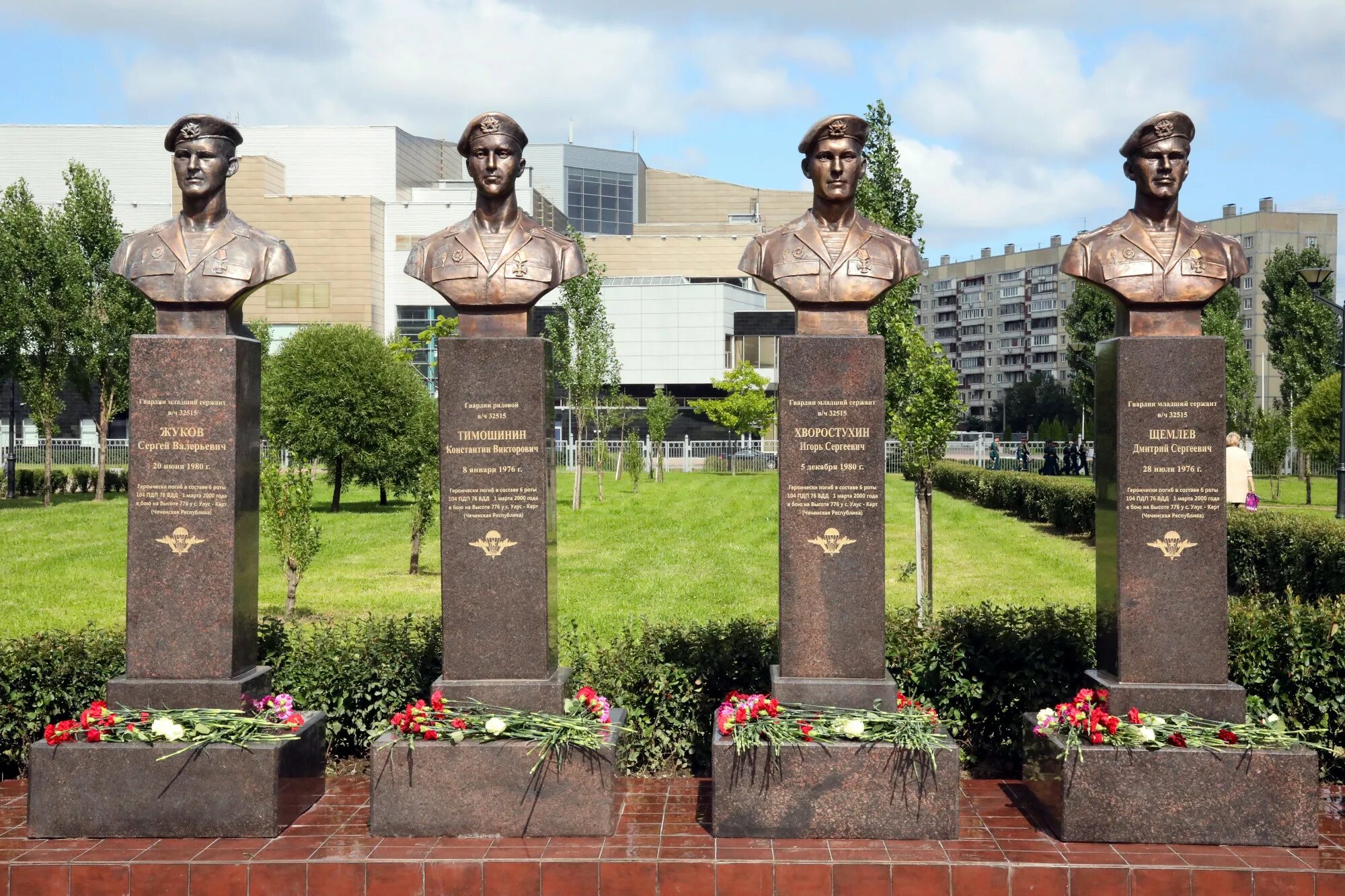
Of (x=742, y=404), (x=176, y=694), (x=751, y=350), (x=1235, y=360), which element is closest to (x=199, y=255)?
(x=176, y=694)

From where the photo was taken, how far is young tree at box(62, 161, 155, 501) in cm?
3003

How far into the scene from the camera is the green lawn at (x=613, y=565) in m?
13.8

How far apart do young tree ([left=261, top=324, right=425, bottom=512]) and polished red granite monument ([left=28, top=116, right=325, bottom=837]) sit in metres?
22.3

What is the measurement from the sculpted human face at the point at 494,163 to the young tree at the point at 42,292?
86.4 feet

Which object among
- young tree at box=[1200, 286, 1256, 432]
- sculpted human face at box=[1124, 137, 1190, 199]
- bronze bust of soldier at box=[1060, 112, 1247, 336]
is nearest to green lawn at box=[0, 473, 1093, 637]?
bronze bust of soldier at box=[1060, 112, 1247, 336]

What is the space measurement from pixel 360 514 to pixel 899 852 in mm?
23475

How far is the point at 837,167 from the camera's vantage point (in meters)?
6.33

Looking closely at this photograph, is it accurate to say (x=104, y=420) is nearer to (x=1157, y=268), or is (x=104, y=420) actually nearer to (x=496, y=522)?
(x=496, y=522)

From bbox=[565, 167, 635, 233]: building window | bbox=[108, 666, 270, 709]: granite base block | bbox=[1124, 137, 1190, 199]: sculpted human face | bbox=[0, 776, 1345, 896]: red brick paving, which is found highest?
bbox=[565, 167, 635, 233]: building window

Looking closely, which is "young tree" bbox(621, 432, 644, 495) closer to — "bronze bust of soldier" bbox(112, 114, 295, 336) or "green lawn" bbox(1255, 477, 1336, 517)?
"green lawn" bbox(1255, 477, 1336, 517)

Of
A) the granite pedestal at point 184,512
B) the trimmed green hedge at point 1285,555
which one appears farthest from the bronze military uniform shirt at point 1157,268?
the granite pedestal at point 184,512

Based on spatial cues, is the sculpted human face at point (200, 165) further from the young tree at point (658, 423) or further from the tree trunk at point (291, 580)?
the young tree at point (658, 423)

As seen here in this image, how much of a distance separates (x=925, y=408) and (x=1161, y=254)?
182 inches

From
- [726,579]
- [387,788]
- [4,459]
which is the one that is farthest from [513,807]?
[4,459]
